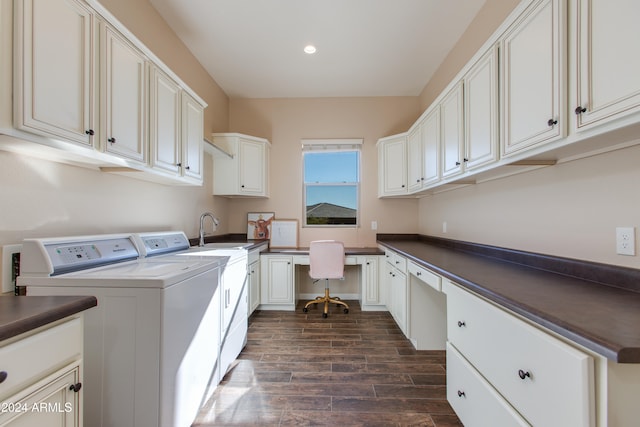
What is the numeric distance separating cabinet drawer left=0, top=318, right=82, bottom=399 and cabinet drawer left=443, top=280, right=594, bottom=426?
1.54 m

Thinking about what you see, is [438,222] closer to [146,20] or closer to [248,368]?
[248,368]

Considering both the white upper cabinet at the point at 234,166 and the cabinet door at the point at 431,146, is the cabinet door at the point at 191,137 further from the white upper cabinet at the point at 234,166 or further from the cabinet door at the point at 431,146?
the cabinet door at the point at 431,146

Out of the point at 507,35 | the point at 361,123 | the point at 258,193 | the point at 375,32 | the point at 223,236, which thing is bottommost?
the point at 223,236

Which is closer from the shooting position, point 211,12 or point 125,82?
point 125,82

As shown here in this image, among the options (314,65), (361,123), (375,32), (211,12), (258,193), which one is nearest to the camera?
(211,12)

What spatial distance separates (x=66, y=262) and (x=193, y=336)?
2.39 feet

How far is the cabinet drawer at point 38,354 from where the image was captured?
0.69 m

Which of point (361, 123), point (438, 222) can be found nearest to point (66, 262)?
point (438, 222)

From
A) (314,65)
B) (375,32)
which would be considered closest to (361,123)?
(314,65)

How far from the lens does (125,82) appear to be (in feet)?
4.95

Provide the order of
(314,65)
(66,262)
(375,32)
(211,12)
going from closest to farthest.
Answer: (66,262) → (211,12) → (375,32) → (314,65)

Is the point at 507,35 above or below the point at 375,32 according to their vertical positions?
below

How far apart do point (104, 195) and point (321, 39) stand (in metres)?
2.35

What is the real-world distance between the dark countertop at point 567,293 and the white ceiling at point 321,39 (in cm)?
215
